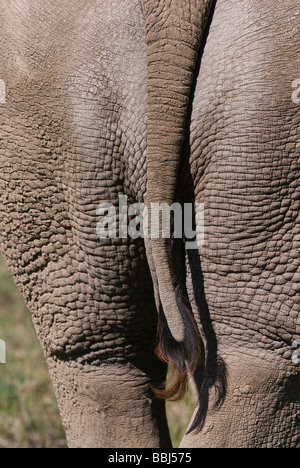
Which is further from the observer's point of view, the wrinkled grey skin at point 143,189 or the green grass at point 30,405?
the green grass at point 30,405

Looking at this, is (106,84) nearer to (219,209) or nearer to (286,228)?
(219,209)

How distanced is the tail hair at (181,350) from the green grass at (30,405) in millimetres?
1152

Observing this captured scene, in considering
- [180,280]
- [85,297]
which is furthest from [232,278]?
[85,297]

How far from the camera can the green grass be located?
Answer: 318 centimetres

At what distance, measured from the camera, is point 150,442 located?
2.25 m

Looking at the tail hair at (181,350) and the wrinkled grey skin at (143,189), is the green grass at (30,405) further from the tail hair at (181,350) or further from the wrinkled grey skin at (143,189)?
the tail hair at (181,350)

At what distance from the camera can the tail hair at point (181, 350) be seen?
188 centimetres

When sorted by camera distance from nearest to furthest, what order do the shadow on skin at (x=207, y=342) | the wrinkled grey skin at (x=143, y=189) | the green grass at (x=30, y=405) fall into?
1. the wrinkled grey skin at (x=143, y=189)
2. the shadow on skin at (x=207, y=342)
3. the green grass at (x=30, y=405)

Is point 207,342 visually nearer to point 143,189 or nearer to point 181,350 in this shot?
point 181,350

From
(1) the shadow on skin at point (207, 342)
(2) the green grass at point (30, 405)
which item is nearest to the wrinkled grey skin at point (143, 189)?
(1) the shadow on skin at point (207, 342)

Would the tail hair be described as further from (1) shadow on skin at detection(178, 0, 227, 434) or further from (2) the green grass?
(2) the green grass

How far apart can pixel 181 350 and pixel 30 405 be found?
5.42 ft

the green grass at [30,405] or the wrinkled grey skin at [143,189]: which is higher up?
the wrinkled grey skin at [143,189]

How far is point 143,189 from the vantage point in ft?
6.09
